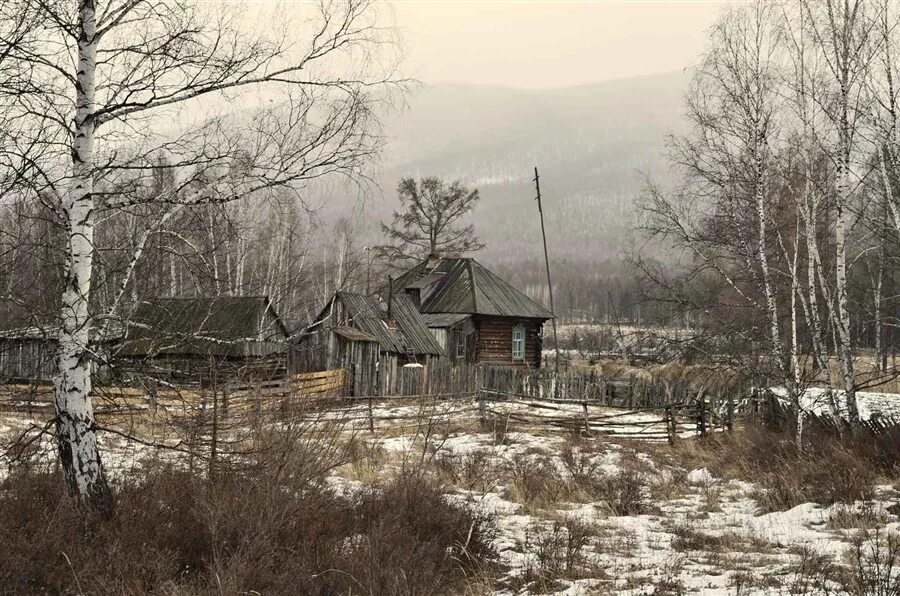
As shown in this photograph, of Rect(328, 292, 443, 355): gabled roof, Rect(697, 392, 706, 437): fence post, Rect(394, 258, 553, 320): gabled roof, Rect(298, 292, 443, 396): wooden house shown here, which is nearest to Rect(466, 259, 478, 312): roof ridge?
Rect(394, 258, 553, 320): gabled roof

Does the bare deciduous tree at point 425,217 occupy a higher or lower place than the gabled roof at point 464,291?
higher

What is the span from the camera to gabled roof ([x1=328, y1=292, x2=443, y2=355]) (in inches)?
1044

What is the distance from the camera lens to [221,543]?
5.35 metres

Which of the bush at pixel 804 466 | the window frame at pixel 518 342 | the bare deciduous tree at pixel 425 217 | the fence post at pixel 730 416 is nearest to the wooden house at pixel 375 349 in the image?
the window frame at pixel 518 342

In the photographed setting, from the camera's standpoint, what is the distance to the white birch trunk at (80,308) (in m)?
5.20

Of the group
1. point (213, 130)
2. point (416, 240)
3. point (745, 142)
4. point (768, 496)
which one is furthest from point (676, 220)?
point (416, 240)

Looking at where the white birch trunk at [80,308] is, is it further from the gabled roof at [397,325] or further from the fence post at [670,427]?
the gabled roof at [397,325]

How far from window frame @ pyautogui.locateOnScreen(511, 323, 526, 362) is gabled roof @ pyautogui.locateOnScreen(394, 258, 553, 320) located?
88cm

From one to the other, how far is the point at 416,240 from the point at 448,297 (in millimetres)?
8386

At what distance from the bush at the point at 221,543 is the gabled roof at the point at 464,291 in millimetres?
28037

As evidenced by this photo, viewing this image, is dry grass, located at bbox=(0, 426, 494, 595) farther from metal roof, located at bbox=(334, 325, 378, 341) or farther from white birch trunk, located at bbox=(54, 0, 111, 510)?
metal roof, located at bbox=(334, 325, 378, 341)

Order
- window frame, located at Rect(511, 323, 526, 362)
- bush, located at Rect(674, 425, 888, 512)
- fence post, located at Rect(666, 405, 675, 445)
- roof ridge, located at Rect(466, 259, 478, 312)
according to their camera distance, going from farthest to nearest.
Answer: window frame, located at Rect(511, 323, 526, 362)
roof ridge, located at Rect(466, 259, 478, 312)
fence post, located at Rect(666, 405, 675, 445)
bush, located at Rect(674, 425, 888, 512)

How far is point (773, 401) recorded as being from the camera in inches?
695

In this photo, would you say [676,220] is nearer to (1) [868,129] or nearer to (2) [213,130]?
(1) [868,129]
